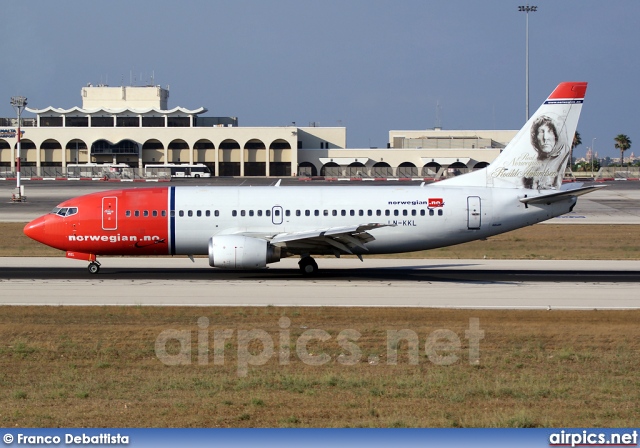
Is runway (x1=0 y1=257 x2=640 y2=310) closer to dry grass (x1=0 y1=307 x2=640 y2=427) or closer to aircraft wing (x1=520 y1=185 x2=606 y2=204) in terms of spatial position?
dry grass (x1=0 y1=307 x2=640 y2=427)

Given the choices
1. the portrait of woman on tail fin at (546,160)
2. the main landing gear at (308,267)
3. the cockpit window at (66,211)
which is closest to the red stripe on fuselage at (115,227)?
the cockpit window at (66,211)

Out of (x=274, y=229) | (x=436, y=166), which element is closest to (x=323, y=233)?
(x=274, y=229)

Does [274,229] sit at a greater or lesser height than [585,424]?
greater

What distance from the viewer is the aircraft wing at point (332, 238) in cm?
3156

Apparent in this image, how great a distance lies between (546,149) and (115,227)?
702 inches

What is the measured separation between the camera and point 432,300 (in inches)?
1062

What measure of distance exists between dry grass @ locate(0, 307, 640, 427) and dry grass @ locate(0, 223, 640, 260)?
19.3m

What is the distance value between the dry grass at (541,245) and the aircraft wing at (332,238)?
10250 mm

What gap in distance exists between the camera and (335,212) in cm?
3400

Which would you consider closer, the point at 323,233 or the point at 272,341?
the point at 272,341

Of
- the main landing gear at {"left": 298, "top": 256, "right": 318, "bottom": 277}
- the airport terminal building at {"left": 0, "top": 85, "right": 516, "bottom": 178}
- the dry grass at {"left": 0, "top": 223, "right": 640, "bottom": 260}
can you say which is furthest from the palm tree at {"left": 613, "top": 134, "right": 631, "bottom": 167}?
the main landing gear at {"left": 298, "top": 256, "right": 318, "bottom": 277}

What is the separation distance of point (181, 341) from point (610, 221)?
49.3 metres

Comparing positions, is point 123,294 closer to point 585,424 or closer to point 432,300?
point 432,300

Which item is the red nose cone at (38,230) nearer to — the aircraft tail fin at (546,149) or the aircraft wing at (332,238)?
the aircraft wing at (332,238)
